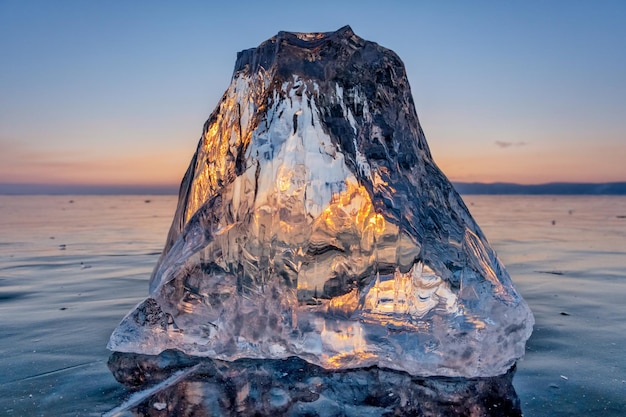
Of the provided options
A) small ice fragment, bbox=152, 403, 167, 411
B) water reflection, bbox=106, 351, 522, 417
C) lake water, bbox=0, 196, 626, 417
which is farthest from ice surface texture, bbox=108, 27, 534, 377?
small ice fragment, bbox=152, 403, 167, 411

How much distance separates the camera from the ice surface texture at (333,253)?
2.28 m

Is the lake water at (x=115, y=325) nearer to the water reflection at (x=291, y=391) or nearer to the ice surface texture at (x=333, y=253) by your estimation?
→ the water reflection at (x=291, y=391)

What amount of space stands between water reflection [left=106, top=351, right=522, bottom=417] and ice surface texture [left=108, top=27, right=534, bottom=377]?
127 millimetres

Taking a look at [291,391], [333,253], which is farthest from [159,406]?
[333,253]

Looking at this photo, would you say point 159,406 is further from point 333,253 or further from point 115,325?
point 115,325

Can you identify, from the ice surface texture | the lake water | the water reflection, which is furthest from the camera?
the ice surface texture

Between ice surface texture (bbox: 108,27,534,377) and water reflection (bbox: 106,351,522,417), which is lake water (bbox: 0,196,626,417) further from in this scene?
ice surface texture (bbox: 108,27,534,377)

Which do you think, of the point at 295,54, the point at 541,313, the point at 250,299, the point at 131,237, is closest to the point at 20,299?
the point at 250,299

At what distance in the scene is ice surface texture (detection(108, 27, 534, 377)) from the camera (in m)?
2.28

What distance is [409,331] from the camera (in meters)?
2.28

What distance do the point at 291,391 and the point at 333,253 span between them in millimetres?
779

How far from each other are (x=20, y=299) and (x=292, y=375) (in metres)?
2.52

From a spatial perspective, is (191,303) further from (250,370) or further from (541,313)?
(541,313)

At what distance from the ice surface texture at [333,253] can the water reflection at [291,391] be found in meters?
0.13
